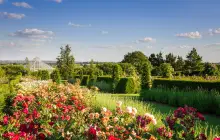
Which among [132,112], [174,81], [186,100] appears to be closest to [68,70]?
[174,81]

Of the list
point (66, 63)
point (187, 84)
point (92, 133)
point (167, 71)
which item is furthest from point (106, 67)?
point (92, 133)

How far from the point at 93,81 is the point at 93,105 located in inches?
734

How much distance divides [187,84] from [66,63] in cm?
2608

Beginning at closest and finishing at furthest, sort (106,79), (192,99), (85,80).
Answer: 1. (192,99)
2. (106,79)
3. (85,80)

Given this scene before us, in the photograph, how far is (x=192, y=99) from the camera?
1159cm

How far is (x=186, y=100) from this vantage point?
1189 centimetres

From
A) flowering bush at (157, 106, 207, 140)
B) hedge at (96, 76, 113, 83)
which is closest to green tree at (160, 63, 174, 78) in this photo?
hedge at (96, 76, 113, 83)

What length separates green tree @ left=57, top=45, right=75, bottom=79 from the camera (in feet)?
121

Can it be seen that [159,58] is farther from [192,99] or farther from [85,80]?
[192,99]

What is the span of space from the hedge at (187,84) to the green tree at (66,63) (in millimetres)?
20922

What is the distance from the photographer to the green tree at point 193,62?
122 ft

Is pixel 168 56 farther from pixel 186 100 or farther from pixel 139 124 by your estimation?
pixel 139 124

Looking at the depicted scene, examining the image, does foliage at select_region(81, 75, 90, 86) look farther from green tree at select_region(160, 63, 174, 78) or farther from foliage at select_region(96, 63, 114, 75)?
foliage at select_region(96, 63, 114, 75)

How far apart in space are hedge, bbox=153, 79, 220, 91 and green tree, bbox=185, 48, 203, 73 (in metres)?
21.0
